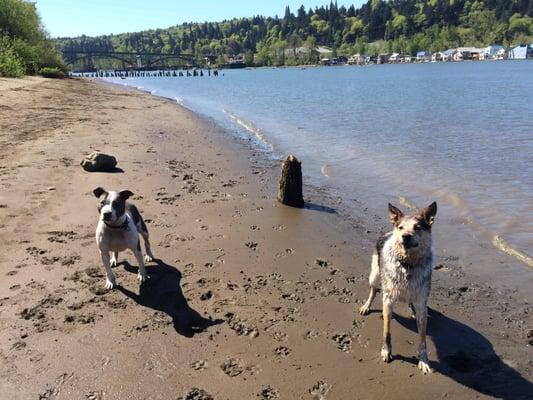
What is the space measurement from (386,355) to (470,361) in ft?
3.31

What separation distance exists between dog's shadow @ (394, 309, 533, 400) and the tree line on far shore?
46.7 metres

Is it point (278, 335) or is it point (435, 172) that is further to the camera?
point (435, 172)

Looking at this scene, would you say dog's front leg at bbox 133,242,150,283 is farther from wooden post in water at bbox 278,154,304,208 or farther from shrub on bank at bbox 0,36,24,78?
shrub on bank at bbox 0,36,24,78

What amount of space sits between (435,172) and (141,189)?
9.59 metres

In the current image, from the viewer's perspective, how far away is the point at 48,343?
5273 millimetres

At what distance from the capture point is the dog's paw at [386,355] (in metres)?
5.21

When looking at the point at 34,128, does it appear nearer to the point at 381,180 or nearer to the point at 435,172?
the point at 381,180

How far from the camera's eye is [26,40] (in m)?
53.2

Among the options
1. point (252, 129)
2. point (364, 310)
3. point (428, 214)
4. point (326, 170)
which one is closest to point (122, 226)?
point (364, 310)

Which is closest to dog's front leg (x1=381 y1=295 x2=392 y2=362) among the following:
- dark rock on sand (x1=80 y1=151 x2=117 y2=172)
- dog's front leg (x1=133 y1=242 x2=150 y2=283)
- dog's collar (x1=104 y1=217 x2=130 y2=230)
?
dog's front leg (x1=133 y1=242 x2=150 y2=283)

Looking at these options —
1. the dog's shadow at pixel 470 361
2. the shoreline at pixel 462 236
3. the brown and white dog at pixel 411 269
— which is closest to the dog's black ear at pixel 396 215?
the brown and white dog at pixel 411 269

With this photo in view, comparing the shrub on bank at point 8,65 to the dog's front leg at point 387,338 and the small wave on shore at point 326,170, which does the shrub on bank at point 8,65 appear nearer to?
the small wave on shore at point 326,170

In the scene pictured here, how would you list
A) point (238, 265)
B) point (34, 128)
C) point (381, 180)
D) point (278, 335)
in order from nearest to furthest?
point (278, 335), point (238, 265), point (381, 180), point (34, 128)

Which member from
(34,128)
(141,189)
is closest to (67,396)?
(141,189)
